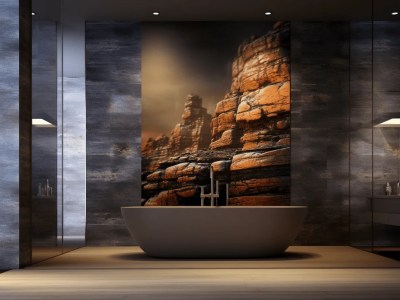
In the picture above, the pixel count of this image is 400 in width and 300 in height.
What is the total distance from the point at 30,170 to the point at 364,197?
11.3 ft

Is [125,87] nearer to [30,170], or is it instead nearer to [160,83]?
[160,83]

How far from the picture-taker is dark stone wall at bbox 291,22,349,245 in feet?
26.6

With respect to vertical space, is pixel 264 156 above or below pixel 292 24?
below

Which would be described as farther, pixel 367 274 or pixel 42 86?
pixel 42 86

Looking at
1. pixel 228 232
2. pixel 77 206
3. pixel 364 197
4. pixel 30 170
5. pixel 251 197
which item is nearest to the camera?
pixel 30 170

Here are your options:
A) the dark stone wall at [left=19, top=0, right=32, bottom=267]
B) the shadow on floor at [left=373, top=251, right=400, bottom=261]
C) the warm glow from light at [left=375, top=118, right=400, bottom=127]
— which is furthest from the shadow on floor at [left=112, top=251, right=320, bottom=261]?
the warm glow from light at [left=375, top=118, right=400, bottom=127]

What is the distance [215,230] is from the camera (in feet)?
21.1

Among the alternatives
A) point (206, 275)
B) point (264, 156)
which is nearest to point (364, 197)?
point (264, 156)

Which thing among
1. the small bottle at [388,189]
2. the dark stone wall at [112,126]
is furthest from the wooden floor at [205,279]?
the dark stone wall at [112,126]

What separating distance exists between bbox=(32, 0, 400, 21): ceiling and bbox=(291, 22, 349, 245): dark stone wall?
0.38 metres

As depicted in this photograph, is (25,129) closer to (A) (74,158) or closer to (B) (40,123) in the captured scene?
(B) (40,123)

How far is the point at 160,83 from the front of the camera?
8.28 metres

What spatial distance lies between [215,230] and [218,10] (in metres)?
2.67

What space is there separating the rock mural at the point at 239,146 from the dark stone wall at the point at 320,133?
13cm
